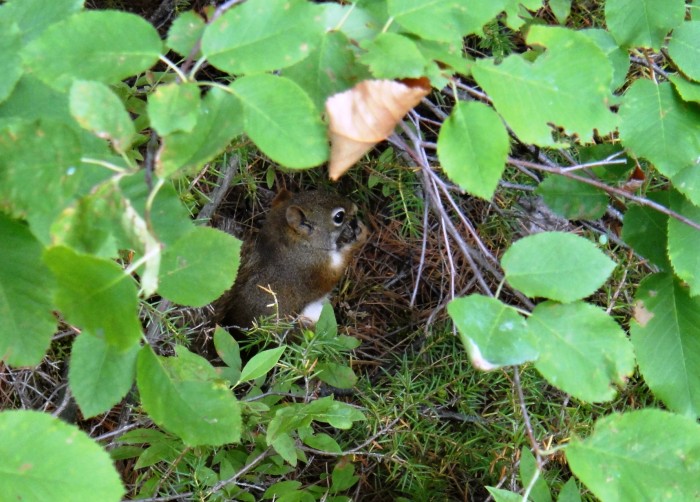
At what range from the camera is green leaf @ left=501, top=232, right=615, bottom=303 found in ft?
3.74

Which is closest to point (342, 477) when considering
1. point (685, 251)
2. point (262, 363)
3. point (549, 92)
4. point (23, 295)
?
point (262, 363)

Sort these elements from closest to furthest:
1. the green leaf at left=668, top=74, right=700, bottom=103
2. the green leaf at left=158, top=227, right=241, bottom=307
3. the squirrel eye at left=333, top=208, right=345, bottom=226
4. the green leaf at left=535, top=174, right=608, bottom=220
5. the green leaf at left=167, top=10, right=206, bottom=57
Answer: the green leaf at left=167, top=10, right=206, bottom=57 → the green leaf at left=158, top=227, right=241, bottom=307 → the green leaf at left=668, top=74, right=700, bottom=103 → the green leaf at left=535, top=174, right=608, bottom=220 → the squirrel eye at left=333, top=208, right=345, bottom=226

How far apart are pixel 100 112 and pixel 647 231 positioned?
1326 millimetres

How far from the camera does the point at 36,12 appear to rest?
1.11 m

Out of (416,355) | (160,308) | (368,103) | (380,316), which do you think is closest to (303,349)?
(160,308)

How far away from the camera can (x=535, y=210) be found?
3.02 metres

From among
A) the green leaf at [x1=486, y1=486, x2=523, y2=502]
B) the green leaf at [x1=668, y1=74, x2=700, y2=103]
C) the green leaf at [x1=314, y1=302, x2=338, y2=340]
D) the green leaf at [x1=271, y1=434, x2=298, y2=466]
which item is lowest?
the green leaf at [x1=314, y1=302, x2=338, y2=340]

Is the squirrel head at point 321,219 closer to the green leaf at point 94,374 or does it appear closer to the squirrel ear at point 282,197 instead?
the squirrel ear at point 282,197

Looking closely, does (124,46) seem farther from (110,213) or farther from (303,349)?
(303,349)

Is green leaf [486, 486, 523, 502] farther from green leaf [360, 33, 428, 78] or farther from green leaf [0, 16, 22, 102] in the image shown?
green leaf [0, 16, 22, 102]

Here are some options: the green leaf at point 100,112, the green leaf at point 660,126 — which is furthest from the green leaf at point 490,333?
the green leaf at point 660,126

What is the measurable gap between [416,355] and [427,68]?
2000 mm

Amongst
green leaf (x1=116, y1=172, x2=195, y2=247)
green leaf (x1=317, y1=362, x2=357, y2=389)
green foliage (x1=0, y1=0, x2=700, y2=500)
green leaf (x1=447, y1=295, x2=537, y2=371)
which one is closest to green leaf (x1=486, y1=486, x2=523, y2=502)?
green foliage (x1=0, y1=0, x2=700, y2=500)

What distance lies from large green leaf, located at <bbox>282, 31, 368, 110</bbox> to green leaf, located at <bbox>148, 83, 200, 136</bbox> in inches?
7.2
